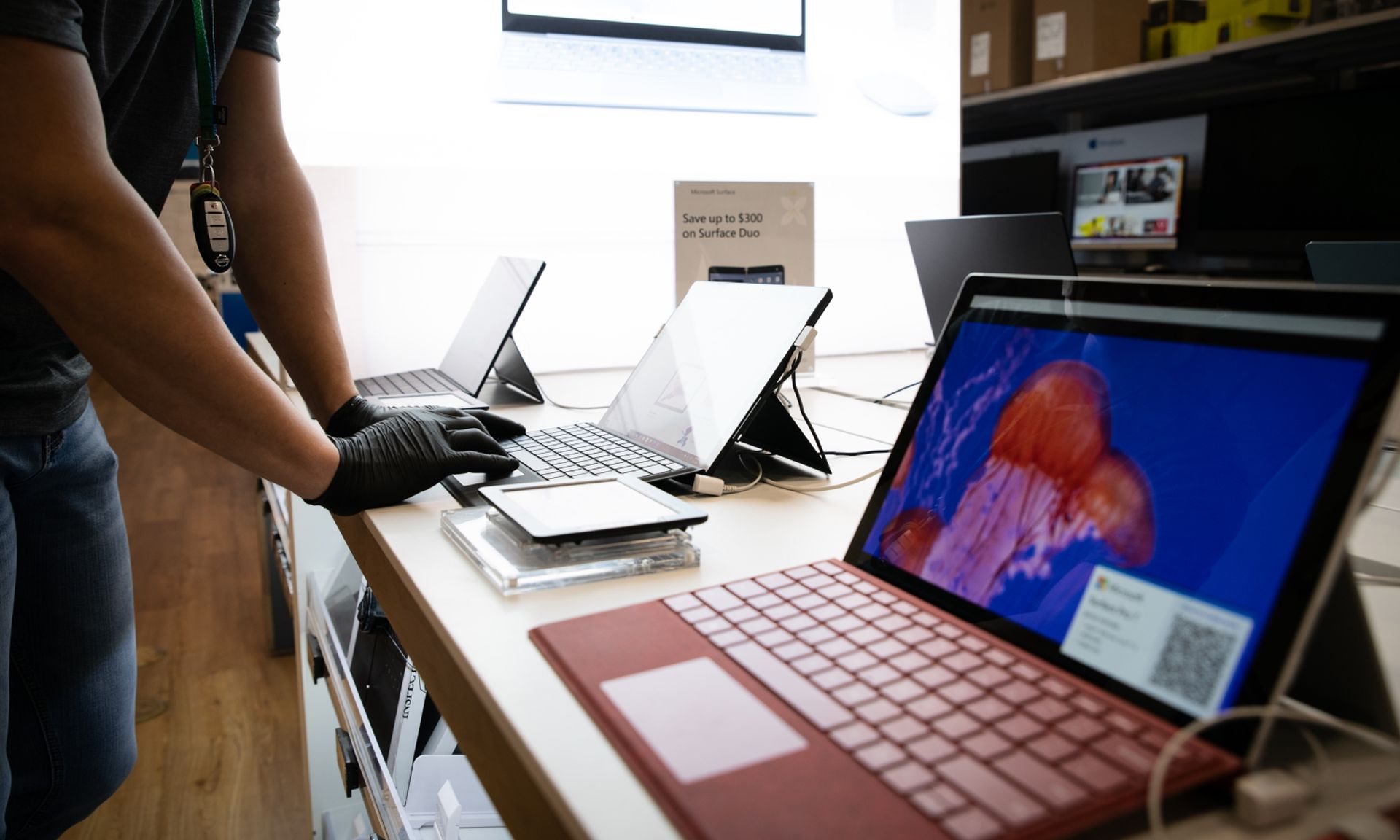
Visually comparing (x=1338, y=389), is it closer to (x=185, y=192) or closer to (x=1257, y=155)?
(x=1257, y=155)

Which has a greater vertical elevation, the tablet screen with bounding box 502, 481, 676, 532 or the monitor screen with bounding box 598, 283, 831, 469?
the monitor screen with bounding box 598, 283, 831, 469

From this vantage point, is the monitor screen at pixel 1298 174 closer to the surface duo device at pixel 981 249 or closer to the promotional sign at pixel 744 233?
the surface duo device at pixel 981 249

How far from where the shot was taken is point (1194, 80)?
3791mm

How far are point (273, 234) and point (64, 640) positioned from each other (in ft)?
1.69

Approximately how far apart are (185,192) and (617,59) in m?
3.17

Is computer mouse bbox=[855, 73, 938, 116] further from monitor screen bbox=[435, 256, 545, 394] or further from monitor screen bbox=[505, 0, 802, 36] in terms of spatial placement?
monitor screen bbox=[435, 256, 545, 394]

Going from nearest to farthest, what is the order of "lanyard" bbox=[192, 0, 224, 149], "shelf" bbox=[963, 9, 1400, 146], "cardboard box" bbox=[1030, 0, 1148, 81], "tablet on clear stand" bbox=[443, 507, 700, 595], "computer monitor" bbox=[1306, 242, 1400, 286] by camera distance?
"tablet on clear stand" bbox=[443, 507, 700, 595]
"lanyard" bbox=[192, 0, 224, 149]
"computer monitor" bbox=[1306, 242, 1400, 286]
"shelf" bbox=[963, 9, 1400, 146]
"cardboard box" bbox=[1030, 0, 1148, 81]

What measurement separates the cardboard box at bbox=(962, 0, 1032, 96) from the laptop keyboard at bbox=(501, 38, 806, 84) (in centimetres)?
255

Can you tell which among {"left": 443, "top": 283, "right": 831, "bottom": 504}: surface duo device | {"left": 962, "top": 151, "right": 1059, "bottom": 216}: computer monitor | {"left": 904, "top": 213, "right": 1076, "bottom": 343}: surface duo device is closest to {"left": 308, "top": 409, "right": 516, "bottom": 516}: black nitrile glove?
{"left": 443, "top": 283, "right": 831, "bottom": 504}: surface duo device

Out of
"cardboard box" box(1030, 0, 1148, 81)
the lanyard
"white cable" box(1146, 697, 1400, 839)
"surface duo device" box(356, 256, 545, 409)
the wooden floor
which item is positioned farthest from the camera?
"cardboard box" box(1030, 0, 1148, 81)

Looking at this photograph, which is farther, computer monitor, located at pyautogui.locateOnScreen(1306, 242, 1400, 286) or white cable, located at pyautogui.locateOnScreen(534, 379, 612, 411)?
white cable, located at pyautogui.locateOnScreen(534, 379, 612, 411)

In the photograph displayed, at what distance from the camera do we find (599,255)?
188 centimetres

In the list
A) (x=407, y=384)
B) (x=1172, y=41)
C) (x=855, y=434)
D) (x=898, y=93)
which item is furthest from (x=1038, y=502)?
(x=1172, y=41)

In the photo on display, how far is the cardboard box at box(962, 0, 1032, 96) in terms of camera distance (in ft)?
13.4
